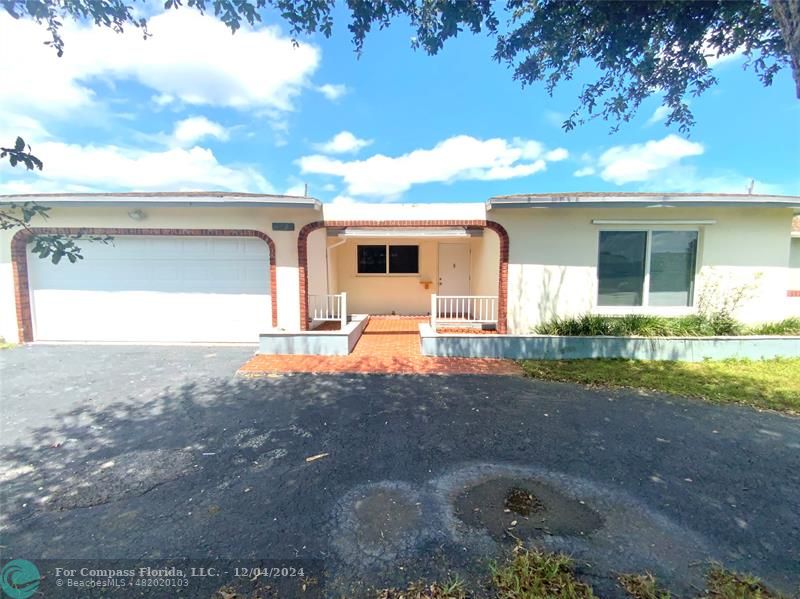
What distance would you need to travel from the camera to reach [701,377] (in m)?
5.84

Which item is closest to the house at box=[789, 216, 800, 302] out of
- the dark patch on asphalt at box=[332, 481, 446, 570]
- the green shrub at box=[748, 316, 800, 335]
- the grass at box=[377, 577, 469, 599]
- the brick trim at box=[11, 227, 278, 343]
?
the green shrub at box=[748, 316, 800, 335]

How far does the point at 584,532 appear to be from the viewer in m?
2.43

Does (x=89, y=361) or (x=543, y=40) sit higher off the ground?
(x=543, y=40)

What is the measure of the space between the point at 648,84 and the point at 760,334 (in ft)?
21.2

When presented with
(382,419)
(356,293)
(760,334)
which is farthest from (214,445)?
(760,334)

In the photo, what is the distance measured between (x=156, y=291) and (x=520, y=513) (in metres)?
8.65

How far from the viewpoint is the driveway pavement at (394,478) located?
2270mm

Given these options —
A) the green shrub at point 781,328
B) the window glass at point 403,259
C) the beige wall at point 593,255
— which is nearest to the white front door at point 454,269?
the window glass at point 403,259

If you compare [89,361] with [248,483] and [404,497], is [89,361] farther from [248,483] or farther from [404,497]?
[404,497]

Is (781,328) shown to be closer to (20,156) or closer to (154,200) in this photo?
(20,156)

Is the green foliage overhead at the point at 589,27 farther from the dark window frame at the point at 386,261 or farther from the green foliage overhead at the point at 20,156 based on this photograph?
the dark window frame at the point at 386,261

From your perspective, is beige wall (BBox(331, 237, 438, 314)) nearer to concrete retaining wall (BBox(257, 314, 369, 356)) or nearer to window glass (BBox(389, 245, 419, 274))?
window glass (BBox(389, 245, 419, 274))

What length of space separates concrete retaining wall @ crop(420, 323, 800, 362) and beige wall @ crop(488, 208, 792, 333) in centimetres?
112

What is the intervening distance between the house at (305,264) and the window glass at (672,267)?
0.03 metres
